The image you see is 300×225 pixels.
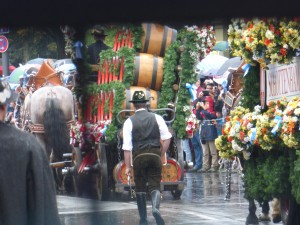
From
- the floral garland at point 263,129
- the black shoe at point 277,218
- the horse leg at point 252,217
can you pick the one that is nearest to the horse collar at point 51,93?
the horse leg at point 252,217

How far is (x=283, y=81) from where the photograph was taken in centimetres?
589

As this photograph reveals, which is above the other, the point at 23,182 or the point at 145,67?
the point at 145,67

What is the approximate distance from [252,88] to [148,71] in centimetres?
389

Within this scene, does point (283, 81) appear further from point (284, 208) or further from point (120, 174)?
point (120, 174)

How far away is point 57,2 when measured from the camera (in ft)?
4.69

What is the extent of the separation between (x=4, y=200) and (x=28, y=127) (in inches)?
336

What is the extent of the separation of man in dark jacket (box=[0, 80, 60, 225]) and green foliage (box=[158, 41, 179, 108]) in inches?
285

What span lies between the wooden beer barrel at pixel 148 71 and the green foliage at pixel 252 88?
3630 millimetres

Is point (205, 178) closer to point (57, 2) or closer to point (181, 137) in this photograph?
point (181, 137)

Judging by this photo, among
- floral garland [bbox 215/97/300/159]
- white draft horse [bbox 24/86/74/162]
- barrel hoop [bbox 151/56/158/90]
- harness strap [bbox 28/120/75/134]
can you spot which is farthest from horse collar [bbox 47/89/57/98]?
floral garland [bbox 215/97/300/159]

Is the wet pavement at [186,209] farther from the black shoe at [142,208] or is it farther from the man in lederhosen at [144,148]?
the man in lederhosen at [144,148]

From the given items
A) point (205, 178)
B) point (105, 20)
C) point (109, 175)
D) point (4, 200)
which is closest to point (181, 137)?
point (109, 175)

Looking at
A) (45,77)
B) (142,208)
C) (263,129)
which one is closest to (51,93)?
(45,77)

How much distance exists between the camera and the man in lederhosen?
8.41 m
